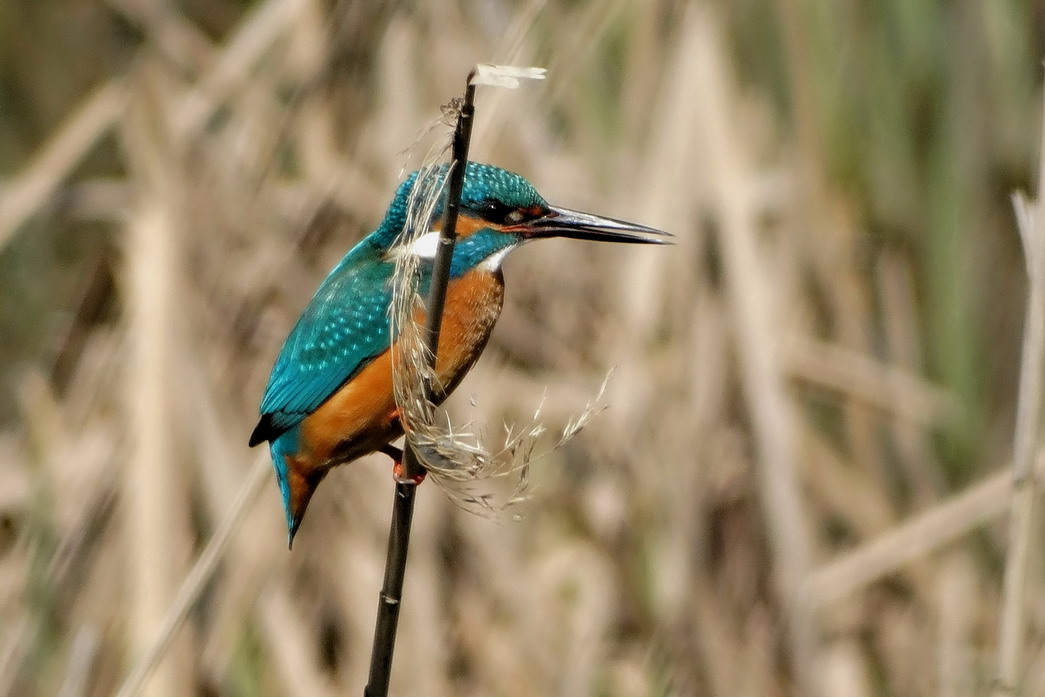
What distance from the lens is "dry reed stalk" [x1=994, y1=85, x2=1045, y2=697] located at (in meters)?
1.58

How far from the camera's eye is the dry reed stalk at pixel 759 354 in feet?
7.91

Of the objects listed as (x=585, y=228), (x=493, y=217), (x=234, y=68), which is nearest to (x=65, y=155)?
(x=234, y=68)

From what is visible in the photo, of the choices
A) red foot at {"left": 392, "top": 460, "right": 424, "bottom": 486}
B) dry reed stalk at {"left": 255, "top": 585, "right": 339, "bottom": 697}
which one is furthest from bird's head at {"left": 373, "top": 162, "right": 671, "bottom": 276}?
dry reed stalk at {"left": 255, "top": 585, "right": 339, "bottom": 697}

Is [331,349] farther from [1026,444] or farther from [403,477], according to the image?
[1026,444]

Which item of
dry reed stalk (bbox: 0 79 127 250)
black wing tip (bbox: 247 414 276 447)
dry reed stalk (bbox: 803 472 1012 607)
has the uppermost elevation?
dry reed stalk (bbox: 0 79 127 250)

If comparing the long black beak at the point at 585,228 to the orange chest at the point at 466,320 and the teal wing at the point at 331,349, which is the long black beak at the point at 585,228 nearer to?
the orange chest at the point at 466,320

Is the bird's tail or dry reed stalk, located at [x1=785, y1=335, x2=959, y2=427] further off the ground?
dry reed stalk, located at [x1=785, y1=335, x2=959, y2=427]

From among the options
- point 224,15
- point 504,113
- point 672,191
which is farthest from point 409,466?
point 224,15

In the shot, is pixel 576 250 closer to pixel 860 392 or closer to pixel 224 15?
pixel 860 392

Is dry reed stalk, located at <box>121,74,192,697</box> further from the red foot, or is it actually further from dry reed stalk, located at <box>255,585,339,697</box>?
the red foot

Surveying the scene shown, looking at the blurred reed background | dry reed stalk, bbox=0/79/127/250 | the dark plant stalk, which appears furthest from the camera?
dry reed stalk, bbox=0/79/127/250

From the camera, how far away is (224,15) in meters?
3.66

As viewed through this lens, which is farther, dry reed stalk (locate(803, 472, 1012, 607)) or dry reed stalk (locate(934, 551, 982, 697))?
dry reed stalk (locate(934, 551, 982, 697))

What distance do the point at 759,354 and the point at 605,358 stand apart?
0.36m
